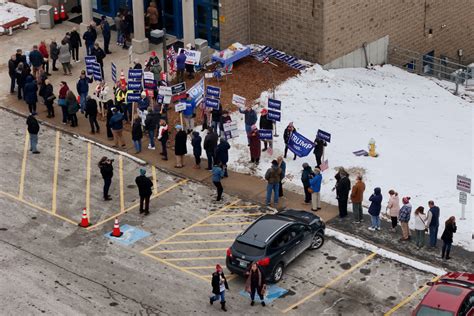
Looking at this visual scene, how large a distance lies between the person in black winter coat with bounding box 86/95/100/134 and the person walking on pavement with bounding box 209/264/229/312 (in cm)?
1171

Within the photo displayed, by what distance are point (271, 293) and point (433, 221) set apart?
17.7 feet

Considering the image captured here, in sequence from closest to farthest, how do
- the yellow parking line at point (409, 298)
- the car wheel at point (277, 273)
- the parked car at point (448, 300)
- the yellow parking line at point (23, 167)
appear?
the parked car at point (448, 300)
the yellow parking line at point (409, 298)
the car wheel at point (277, 273)
the yellow parking line at point (23, 167)

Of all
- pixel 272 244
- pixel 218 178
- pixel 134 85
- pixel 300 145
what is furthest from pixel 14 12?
pixel 272 244

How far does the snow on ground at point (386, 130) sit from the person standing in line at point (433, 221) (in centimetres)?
93

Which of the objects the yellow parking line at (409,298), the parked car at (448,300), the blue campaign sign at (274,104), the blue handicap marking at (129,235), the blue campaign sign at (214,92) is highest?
the blue campaign sign at (214,92)

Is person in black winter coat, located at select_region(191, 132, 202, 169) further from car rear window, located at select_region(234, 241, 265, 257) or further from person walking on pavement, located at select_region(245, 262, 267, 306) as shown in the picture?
person walking on pavement, located at select_region(245, 262, 267, 306)

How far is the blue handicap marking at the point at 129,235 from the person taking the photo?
29453mm

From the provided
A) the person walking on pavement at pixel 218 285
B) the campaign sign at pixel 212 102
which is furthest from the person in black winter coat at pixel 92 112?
the person walking on pavement at pixel 218 285

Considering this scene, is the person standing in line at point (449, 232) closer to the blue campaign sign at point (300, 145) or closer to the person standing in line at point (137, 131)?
the blue campaign sign at point (300, 145)

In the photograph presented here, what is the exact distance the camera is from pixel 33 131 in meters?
34.6

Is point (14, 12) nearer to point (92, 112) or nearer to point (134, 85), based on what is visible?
point (92, 112)

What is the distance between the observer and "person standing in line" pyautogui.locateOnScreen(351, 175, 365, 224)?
30094mm

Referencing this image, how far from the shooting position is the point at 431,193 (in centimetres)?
3231

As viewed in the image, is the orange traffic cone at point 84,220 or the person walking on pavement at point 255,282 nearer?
the person walking on pavement at point 255,282
